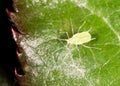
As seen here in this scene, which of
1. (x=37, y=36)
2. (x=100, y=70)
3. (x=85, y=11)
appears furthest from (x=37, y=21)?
(x=100, y=70)

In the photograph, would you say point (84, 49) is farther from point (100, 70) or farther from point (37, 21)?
point (37, 21)

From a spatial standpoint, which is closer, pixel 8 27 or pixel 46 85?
pixel 46 85

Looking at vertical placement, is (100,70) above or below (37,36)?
below
